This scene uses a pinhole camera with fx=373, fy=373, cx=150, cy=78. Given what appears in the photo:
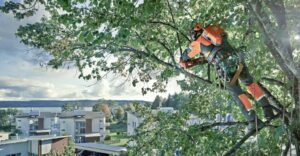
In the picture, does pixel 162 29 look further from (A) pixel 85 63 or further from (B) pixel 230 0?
(B) pixel 230 0

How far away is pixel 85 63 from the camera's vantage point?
6227mm

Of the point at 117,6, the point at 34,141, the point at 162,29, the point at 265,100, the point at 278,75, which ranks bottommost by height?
the point at 34,141

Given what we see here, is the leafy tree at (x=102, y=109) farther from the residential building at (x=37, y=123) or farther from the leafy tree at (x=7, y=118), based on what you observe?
the leafy tree at (x=7, y=118)

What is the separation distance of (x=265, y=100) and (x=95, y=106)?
44.3 meters

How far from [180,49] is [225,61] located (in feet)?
4.30

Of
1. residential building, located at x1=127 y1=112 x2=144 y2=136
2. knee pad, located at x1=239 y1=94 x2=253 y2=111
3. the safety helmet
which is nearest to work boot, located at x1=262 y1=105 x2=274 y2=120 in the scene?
Result: knee pad, located at x1=239 y1=94 x2=253 y2=111

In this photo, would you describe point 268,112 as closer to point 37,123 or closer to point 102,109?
point 37,123

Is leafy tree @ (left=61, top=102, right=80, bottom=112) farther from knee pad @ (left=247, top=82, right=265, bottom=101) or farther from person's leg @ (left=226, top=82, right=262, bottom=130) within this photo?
knee pad @ (left=247, top=82, right=265, bottom=101)

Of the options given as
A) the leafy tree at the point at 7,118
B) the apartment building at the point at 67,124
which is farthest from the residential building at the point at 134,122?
the leafy tree at the point at 7,118

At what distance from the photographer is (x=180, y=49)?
5477 mm

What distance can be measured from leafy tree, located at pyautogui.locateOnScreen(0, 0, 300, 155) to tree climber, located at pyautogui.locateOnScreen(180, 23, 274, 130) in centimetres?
15

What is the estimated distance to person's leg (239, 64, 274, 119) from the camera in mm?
4805

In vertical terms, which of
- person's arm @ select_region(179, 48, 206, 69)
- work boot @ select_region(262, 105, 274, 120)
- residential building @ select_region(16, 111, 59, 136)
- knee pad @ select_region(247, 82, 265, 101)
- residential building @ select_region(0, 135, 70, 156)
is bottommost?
residential building @ select_region(0, 135, 70, 156)

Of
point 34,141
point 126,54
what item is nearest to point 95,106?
point 34,141
